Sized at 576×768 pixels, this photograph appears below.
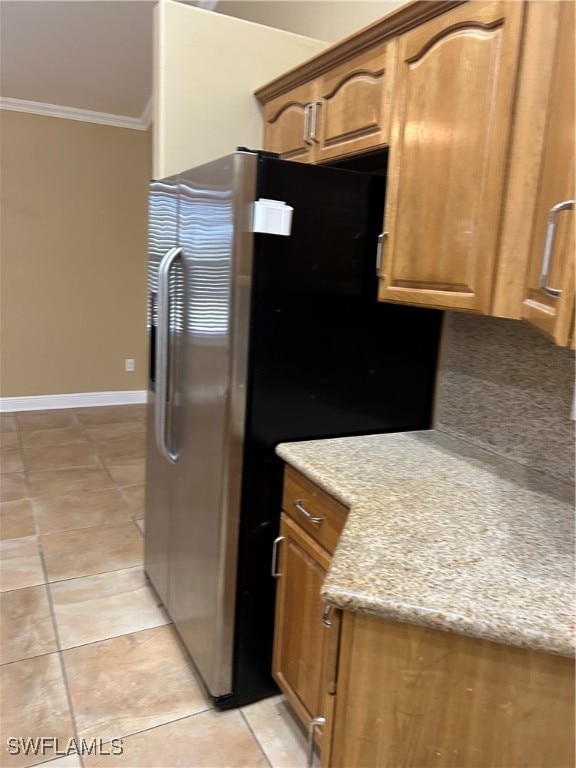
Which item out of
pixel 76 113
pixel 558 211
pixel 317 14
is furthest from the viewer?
pixel 76 113

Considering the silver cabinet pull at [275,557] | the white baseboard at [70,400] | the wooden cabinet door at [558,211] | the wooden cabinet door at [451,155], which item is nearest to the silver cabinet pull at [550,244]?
the wooden cabinet door at [558,211]

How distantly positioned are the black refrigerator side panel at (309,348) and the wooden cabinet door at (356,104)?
16 cm

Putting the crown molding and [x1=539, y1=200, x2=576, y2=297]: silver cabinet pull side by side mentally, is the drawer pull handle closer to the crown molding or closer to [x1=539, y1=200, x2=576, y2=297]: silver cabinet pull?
[x1=539, y1=200, x2=576, y2=297]: silver cabinet pull

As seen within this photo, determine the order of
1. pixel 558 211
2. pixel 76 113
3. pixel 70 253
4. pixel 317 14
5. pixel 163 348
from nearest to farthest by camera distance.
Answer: pixel 558 211
pixel 163 348
pixel 317 14
pixel 76 113
pixel 70 253

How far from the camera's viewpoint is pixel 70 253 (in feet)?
16.5

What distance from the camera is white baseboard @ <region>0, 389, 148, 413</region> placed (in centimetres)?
506

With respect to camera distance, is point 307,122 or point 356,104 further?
point 307,122

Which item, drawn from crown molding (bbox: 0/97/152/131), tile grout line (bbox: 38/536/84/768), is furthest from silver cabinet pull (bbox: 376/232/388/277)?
crown molding (bbox: 0/97/152/131)

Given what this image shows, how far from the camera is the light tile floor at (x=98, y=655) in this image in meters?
1.73

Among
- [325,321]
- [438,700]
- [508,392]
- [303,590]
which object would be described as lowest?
[303,590]

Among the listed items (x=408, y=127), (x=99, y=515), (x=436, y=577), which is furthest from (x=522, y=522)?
(x=99, y=515)

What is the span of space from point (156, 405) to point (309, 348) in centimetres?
63

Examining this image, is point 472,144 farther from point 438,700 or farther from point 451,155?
point 438,700

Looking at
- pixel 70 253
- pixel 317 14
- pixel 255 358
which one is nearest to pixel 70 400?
pixel 70 253
